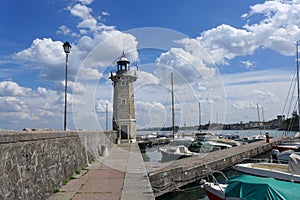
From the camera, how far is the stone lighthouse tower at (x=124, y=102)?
32.1 metres

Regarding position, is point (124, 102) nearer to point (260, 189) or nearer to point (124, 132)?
point (124, 132)

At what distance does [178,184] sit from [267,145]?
22.6 meters

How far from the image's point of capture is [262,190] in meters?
6.37

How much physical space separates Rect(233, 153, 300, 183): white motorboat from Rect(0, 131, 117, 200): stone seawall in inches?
299

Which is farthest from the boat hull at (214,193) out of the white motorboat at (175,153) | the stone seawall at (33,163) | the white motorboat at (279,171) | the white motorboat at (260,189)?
the white motorboat at (175,153)

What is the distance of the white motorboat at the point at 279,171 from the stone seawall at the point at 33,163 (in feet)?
24.9

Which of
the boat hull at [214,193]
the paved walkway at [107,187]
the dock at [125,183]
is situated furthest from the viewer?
the boat hull at [214,193]

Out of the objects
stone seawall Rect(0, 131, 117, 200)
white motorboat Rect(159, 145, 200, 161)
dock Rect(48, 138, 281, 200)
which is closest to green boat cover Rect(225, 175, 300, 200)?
dock Rect(48, 138, 281, 200)

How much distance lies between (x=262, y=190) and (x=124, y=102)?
2645 centimetres

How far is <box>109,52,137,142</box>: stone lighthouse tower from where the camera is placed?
105ft

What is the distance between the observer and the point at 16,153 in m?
4.67

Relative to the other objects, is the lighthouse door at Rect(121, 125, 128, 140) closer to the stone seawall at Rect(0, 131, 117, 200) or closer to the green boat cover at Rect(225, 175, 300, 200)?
the stone seawall at Rect(0, 131, 117, 200)

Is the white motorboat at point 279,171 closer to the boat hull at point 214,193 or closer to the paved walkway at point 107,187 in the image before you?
the boat hull at point 214,193

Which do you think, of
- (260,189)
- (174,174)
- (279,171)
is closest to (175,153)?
(174,174)
